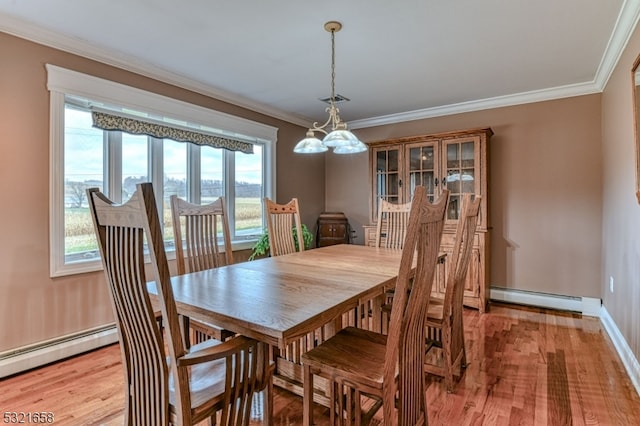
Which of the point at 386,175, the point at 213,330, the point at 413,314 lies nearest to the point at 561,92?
the point at 386,175

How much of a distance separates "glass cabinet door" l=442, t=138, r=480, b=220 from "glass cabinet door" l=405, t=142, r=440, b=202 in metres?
0.11

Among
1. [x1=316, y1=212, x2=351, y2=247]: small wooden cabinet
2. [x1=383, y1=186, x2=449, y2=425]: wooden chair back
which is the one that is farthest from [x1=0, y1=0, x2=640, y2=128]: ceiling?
[x1=316, y1=212, x2=351, y2=247]: small wooden cabinet

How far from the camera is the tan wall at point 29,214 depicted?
7.16 feet

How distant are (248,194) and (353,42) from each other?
221cm

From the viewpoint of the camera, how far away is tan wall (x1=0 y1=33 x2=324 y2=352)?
2184 millimetres

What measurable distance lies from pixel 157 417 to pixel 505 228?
379 centimetres

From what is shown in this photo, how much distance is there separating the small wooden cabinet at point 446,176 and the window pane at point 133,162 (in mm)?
2543

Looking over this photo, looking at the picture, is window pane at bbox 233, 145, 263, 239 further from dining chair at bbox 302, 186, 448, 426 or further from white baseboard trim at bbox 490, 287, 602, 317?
white baseboard trim at bbox 490, 287, 602, 317

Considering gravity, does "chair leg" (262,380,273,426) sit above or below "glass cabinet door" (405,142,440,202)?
below

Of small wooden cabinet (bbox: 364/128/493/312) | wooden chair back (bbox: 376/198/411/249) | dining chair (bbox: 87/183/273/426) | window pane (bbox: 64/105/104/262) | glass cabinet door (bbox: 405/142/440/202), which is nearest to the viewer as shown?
dining chair (bbox: 87/183/273/426)

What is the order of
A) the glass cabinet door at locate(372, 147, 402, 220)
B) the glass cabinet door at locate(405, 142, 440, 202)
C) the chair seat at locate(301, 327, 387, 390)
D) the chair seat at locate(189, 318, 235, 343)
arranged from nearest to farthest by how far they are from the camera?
1. the chair seat at locate(301, 327, 387, 390)
2. the chair seat at locate(189, 318, 235, 343)
3. the glass cabinet door at locate(405, 142, 440, 202)
4. the glass cabinet door at locate(372, 147, 402, 220)

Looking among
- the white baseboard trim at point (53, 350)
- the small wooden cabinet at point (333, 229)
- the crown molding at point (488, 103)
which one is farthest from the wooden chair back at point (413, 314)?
the small wooden cabinet at point (333, 229)

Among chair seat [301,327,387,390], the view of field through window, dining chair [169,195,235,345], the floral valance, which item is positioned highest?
the floral valance

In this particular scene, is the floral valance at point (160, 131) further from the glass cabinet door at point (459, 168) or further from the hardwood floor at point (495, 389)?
the glass cabinet door at point (459, 168)
